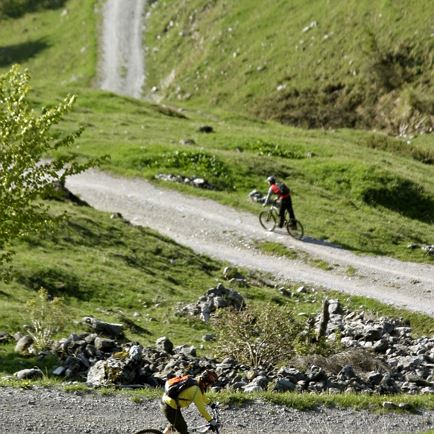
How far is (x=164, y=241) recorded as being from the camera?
140 ft

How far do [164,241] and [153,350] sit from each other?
1572cm

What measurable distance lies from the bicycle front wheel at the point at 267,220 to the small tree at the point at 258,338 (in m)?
17.2

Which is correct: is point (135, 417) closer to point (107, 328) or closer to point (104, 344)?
point (104, 344)

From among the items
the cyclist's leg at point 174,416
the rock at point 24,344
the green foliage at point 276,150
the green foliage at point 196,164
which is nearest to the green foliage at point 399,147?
the green foliage at point 276,150

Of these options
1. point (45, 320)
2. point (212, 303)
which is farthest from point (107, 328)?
point (212, 303)

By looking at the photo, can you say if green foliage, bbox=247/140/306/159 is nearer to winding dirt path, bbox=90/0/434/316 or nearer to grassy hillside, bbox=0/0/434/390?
grassy hillside, bbox=0/0/434/390

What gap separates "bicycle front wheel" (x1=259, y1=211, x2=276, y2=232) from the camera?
4559cm

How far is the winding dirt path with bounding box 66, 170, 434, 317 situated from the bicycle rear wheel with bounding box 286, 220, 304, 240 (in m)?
0.32

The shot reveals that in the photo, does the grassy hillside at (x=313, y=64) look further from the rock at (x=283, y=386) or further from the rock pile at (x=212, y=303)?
the rock at (x=283, y=386)

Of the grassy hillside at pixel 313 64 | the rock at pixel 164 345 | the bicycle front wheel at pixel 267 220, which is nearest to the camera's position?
the rock at pixel 164 345

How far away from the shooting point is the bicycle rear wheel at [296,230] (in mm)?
44250

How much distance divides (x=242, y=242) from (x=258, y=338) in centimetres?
1714

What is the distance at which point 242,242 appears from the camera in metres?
44.3

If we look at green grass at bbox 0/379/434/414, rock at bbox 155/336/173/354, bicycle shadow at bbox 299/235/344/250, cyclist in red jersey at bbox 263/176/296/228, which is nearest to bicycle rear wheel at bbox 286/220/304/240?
cyclist in red jersey at bbox 263/176/296/228
